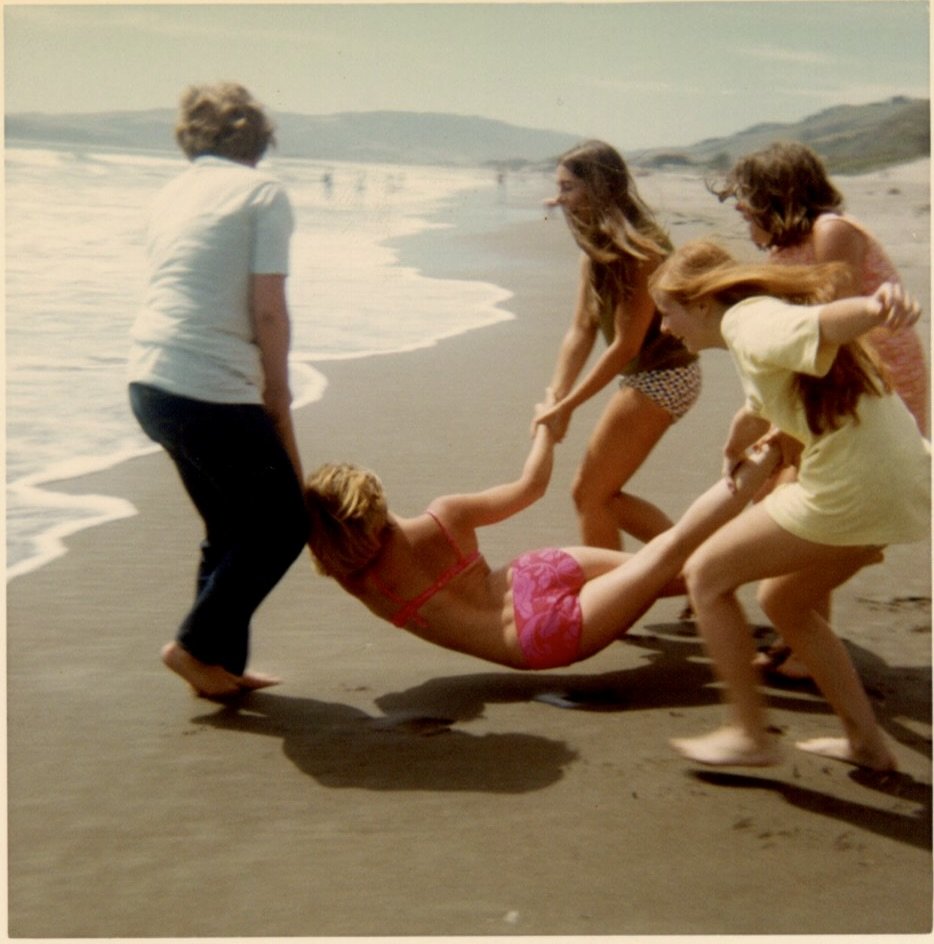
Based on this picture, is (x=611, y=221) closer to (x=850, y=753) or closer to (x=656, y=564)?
(x=656, y=564)

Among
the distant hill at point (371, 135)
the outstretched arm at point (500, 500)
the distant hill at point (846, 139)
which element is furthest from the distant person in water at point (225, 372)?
the distant hill at point (371, 135)

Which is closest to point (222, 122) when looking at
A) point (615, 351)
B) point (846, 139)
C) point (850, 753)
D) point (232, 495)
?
point (232, 495)

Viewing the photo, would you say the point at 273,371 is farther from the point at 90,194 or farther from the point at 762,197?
the point at 90,194

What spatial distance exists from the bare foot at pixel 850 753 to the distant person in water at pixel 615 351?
44.5 inches

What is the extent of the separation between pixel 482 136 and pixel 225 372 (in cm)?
836

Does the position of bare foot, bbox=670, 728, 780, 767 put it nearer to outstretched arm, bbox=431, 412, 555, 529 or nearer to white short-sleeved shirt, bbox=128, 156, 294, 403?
outstretched arm, bbox=431, 412, 555, 529

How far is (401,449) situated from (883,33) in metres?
2.62

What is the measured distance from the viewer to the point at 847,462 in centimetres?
283

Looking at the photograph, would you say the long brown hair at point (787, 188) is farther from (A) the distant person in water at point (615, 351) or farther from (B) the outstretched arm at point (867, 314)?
(B) the outstretched arm at point (867, 314)

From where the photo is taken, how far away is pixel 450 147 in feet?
47.8

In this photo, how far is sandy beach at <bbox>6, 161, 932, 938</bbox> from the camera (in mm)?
2650

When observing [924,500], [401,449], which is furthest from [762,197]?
[401,449]

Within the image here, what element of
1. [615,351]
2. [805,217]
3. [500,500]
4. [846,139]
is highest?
[846,139]

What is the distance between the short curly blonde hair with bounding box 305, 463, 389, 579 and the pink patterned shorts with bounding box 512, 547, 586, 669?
16.5 inches
